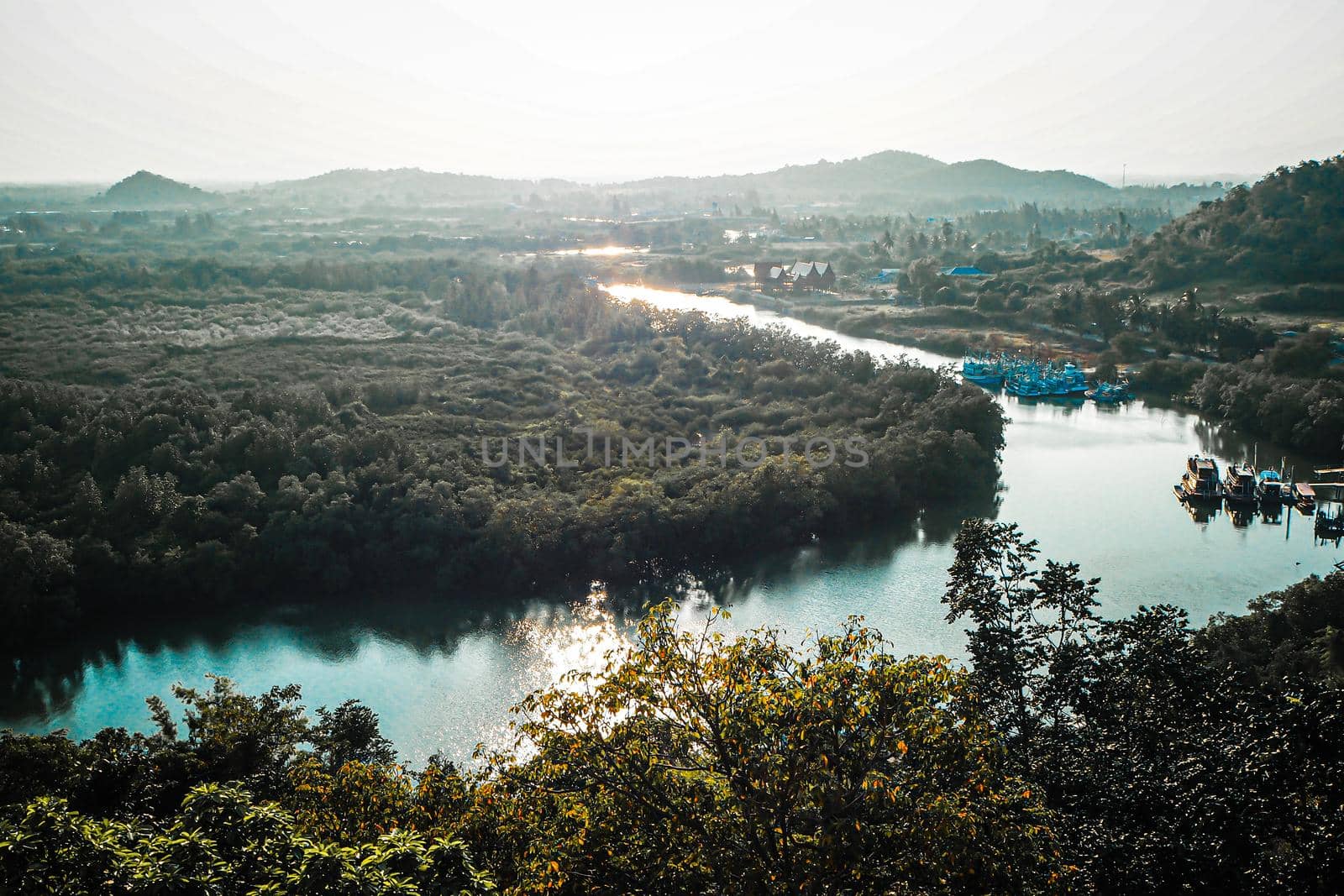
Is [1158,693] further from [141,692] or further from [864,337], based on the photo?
[864,337]

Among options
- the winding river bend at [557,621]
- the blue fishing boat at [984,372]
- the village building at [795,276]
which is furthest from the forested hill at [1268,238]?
the winding river bend at [557,621]

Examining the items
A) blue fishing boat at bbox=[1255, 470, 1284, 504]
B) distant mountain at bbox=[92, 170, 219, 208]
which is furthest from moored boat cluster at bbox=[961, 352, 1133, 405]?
distant mountain at bbox=[92, 170, 219, 208]

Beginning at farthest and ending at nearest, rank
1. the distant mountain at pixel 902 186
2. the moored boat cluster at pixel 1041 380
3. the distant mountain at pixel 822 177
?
1. the distant mountain at pixel 822 177
2. the distant mountain at pixel 902 186
3. the moored boat cluster at pixel 1041 380

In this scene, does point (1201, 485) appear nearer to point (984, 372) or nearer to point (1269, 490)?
point (1269, 490)

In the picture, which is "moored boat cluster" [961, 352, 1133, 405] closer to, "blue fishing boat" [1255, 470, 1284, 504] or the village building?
"blue fishing boat" [1255, 470, 1284, 504]

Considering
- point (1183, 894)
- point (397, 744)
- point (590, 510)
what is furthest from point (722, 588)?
point (1183, 894)

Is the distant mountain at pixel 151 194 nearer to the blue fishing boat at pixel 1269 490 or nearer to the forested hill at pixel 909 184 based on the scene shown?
the forested hill at pixel 909 184

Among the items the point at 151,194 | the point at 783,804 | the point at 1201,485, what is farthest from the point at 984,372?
the point at 151,194
